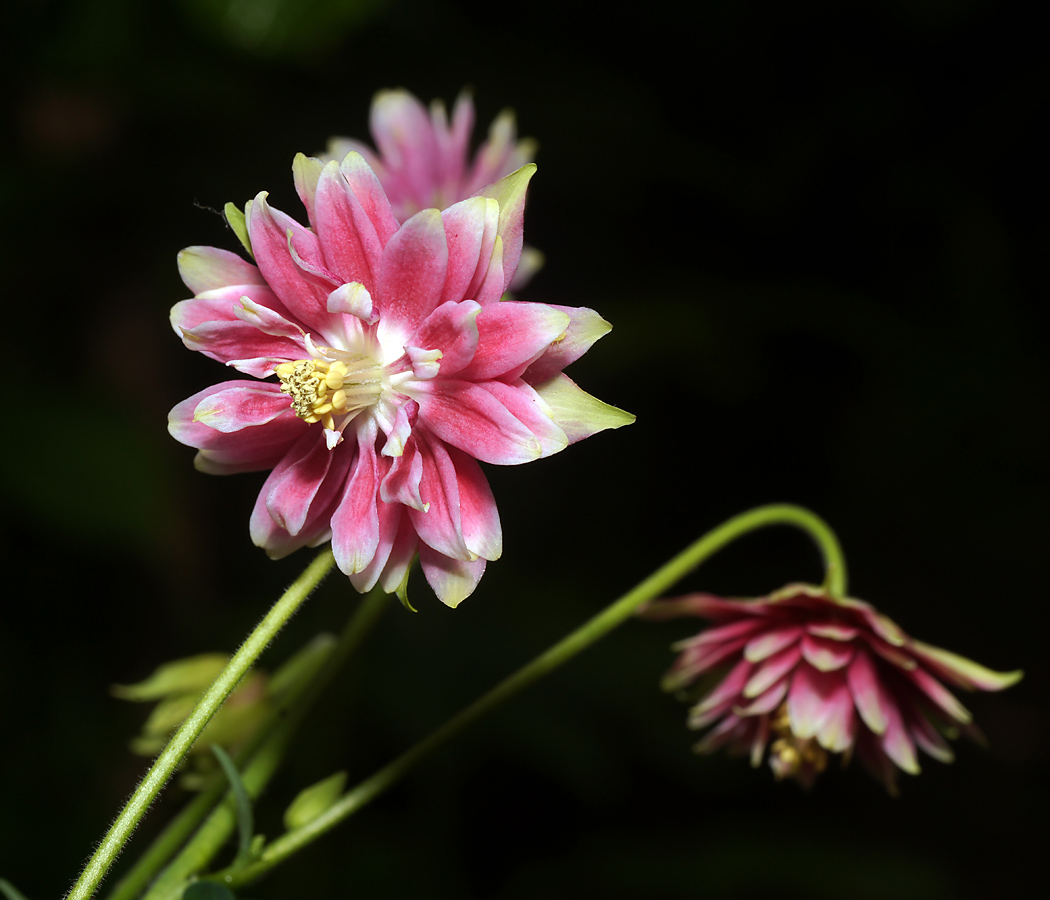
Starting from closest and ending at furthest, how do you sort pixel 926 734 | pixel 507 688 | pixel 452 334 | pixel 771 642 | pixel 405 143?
pixel 452 334 → pixel 507 688 → pixel 771 642 → pixel 926 734 → pixel 405 143

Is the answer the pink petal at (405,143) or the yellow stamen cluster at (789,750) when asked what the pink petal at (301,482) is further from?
the pink petal at (405,143)

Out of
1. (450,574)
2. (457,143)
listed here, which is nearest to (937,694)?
(450,574)

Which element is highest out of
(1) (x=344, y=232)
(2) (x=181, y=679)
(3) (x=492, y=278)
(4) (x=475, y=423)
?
(1) (x=344, y=232)

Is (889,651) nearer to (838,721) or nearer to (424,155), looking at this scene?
(838,721)

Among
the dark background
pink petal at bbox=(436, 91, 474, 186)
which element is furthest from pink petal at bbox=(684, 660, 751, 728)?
the dark background

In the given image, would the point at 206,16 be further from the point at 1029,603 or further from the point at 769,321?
the point at 1029,603

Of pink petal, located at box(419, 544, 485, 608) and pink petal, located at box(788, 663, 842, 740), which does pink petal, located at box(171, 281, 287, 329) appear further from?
pink petal, located at box(788, 663, 842, 740)

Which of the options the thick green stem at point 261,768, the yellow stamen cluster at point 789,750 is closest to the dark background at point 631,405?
the thick green stem at point 261,768
